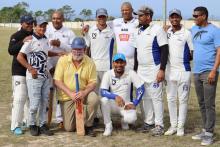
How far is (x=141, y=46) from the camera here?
23.1 feet

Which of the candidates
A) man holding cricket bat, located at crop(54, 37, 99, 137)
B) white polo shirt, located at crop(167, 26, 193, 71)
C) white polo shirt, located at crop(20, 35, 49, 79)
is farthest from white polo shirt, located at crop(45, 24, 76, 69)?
white polo shirt, located at crop(167, 26, 193, 71)

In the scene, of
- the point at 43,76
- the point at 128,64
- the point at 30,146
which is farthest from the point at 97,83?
the point at 30,146

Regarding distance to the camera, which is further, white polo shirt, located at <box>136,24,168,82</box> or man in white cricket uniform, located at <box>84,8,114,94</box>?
man in white cricket uniform, located at <box>84,8,114,94</box>

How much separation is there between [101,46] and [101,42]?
0.24 feet

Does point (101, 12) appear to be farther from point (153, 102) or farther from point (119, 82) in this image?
point (153, 102)

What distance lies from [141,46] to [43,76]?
168 cm

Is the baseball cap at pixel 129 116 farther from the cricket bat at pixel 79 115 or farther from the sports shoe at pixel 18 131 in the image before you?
the sports shoe at pixel 18 131

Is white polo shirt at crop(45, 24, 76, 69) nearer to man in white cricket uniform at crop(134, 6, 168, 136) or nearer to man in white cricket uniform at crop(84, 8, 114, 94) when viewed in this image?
man in white cricket uniform at crop(84, 8, 114, 94)

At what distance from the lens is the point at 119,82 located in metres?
7.37

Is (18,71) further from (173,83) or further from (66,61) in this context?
(173,83)

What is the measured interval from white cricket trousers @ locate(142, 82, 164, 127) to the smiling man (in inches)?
29.2

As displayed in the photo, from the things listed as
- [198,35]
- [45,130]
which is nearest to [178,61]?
[198,35]

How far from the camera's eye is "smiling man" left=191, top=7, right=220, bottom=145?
20.5ft

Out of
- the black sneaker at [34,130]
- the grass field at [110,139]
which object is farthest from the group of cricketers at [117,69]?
the grass field at [110,139]
